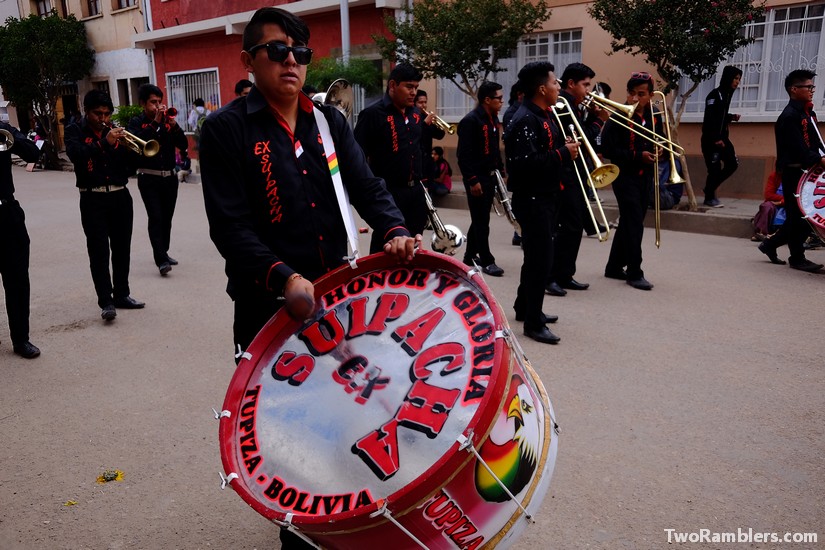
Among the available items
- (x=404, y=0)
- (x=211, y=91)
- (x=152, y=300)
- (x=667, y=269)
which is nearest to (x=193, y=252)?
(x=152, y=300)

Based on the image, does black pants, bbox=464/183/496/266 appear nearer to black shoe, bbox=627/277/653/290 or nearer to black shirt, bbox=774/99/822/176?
black shoe, bbox=627/277/653/290

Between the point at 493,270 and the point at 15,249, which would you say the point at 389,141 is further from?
the point at 15,249

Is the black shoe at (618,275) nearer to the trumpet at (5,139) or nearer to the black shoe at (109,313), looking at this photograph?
the black shoe at (109,313)

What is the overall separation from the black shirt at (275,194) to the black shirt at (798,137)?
5.64 m

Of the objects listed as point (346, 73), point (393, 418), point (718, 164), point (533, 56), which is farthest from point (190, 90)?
point (393, 418)

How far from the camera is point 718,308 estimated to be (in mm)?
5672

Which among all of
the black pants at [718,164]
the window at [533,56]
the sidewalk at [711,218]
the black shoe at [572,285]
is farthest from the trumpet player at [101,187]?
the black pants at [718,164]

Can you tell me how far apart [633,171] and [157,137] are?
4.89 metres

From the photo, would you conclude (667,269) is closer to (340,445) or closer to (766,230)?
(766,230)

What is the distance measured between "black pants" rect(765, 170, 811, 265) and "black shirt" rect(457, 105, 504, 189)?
2.90 meters

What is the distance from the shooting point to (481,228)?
7.11 meters

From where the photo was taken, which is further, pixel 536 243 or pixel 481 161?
pixel 481 161

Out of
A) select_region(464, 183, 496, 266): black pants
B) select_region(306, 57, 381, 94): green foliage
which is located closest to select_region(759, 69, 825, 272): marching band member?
select_region(464, 183, 496, 266): black pants

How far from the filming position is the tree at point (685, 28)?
8.97m
